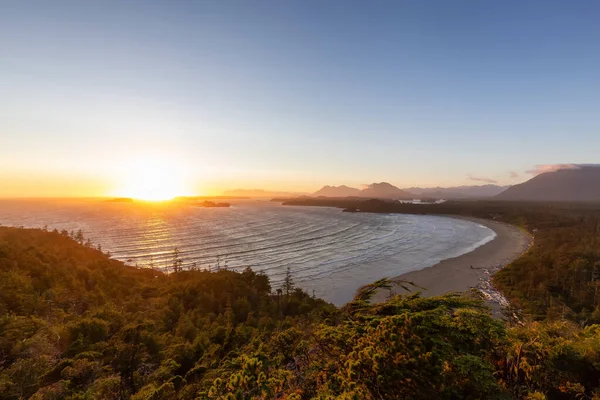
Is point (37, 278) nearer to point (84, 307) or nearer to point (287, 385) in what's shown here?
point (84, 307)

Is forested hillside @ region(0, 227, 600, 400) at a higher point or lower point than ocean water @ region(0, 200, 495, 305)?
higher

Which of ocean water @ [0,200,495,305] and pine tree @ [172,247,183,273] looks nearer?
pine tree @ [172,247,183,273]

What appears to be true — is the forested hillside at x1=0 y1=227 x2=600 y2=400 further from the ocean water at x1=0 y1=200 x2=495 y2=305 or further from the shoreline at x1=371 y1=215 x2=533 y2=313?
the ocean water at x1=0 y1=200 x2=495 y2=305

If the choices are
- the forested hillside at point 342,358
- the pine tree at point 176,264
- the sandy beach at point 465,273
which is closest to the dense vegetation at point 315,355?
the forested hillside at point 342,358

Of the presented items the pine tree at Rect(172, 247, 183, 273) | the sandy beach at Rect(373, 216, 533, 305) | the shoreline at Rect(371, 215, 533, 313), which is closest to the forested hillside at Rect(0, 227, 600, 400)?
the shoreline at Rect(371, 215, 533, 313)

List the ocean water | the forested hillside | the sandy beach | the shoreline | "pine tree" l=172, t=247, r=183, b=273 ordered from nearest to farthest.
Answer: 1. the forested hillside
2. the shoreline
3. the sandy beach
4. "pine tree" l=172, t=247, r=183, b=273
5. the ocean water

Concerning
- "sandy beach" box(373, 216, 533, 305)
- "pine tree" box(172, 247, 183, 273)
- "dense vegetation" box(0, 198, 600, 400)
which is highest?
"dense vegetation" box(0, 198, 600, 400)

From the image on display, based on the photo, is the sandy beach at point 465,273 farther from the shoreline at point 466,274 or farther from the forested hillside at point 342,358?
the forested hillside at point 342,358

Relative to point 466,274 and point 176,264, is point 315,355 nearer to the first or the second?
point 176,264
